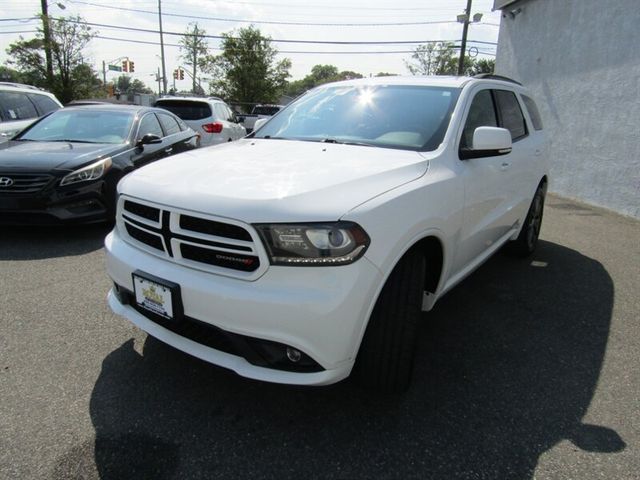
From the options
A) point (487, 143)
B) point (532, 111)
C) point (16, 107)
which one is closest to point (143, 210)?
point (487, 143)

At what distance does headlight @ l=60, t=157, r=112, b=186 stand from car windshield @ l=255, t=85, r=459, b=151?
243 centimetres

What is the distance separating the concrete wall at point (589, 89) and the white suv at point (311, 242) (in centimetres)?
612

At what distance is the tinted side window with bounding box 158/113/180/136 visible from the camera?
6.97 meters

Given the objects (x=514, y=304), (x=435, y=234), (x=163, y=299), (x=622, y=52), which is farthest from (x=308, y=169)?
(x=622, y=52)

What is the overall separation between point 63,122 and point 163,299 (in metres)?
5.11

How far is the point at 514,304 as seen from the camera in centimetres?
378

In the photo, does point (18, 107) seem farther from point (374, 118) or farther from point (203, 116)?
point (374, 118)

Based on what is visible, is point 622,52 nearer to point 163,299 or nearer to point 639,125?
point 639,125

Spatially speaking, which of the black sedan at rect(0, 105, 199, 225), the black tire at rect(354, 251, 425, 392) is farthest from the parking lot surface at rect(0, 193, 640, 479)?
the black sedan at rect(0, 105, 199, 225)

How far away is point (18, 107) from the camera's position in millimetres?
7859

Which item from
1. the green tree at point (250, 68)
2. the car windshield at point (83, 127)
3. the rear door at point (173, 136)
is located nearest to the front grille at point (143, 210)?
the car windshield at point (83, 127)

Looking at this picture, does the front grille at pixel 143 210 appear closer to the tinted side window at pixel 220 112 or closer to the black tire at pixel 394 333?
the black tire at pixel 394 333

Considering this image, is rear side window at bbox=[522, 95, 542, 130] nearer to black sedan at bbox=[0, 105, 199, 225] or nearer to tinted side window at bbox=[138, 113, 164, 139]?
black sedan at bbox=[0, 105, 199, 225]

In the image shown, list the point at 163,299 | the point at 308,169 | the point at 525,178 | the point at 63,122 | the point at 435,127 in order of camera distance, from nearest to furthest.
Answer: the point at 163,299 < the point at 308,169 < the point at 435,127 < the point at 525,178 < the point at 63,122
